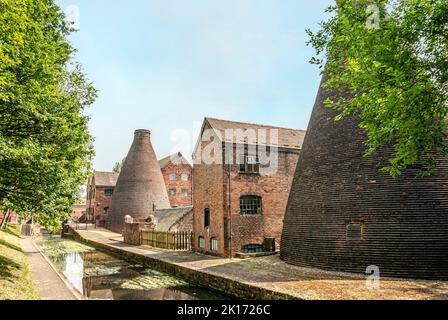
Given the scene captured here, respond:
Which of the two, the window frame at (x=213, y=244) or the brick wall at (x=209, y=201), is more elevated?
the brick wall at (x=209, y=201)

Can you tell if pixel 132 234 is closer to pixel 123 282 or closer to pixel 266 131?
pixel 123 282

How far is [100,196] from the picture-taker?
4591 cm

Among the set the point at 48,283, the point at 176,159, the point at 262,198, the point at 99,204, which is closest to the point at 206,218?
the point at 262,198

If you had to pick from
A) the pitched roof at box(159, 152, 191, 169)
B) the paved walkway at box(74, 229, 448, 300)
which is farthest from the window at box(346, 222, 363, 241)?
the pitched roof at box(159, 152, 191, 169)

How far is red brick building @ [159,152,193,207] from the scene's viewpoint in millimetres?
45219

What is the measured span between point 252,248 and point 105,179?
35.7 m

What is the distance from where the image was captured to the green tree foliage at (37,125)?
8.56 metres

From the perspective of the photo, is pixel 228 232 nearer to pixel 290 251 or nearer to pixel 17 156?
pixel 290 251

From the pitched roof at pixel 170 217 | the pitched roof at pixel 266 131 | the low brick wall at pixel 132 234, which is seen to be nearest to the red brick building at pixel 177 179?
the pitched roof at pixel 170 217

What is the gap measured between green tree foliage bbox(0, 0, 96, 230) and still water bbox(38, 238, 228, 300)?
3365 mm

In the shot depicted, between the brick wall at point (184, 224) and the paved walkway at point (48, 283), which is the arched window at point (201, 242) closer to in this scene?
the brick wall at point (184, 224)

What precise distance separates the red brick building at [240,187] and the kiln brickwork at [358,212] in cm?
415

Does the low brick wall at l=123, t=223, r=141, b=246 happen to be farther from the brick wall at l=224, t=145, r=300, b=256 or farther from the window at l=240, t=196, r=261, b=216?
the window at l=240, t=196, r=261, b=216
